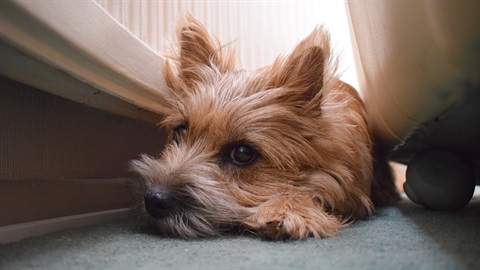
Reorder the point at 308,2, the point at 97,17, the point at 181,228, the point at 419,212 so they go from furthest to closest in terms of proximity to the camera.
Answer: the point at 308,2 → the point at 419,212 → the point at 181,228 → the point at 97,17

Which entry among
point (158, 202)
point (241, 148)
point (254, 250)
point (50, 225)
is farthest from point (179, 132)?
point (254, 250)

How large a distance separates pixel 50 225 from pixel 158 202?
1.30 ft

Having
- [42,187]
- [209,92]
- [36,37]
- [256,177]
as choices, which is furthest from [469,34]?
[42,187]

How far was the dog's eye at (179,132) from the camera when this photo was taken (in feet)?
5.67

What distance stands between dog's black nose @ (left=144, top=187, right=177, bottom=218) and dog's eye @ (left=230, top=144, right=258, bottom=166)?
28 centimetres

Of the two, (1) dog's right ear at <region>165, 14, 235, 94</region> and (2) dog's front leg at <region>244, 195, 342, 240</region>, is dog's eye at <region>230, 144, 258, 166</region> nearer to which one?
(2) dog's front leg at <region>244, 195, 342, 240</region>

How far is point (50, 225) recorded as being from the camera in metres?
1.47

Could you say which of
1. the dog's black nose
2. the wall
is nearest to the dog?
the dog's black nose

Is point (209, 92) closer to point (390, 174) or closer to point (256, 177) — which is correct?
point (256, 177)

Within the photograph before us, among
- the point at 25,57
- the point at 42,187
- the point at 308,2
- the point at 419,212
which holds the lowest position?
the point at 419,212

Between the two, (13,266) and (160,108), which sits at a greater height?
(160,108)

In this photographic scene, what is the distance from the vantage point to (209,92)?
5.61 feet

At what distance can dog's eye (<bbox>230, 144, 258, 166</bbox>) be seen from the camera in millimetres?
1555

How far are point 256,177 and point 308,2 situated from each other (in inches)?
42.7
